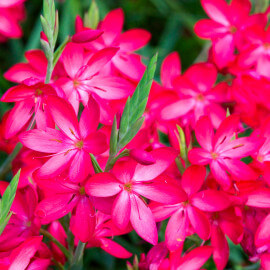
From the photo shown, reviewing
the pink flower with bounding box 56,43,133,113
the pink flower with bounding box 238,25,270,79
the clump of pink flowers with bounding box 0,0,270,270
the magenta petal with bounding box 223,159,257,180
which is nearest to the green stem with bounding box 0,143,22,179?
the clump of pink flowers with bounding box 0,0,270,270

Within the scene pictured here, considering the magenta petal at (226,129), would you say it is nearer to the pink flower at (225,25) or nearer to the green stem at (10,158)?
the pink flower at (225,25)

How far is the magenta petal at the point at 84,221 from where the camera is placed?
0.62m

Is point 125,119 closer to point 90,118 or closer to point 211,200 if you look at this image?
point 90,118

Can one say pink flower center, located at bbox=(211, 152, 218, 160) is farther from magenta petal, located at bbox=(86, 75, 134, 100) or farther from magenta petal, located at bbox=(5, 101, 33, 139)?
magenta petal, located at bbox=(5, 101, 33, 139)

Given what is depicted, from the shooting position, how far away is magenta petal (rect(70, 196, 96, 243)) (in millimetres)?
622

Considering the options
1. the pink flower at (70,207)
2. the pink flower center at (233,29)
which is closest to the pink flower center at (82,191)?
the pink flower at (70,207)

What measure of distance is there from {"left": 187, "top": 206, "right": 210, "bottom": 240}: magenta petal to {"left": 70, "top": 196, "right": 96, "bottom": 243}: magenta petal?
0.15 meters

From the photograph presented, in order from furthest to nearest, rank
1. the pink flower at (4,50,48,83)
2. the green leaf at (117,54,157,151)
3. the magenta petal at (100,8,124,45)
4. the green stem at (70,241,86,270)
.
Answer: the magenta petal at (100,8,124,45) → the pink flower at (4,50,48,83) → the green stem at (70,241,86,270) → the green leaf at (117,54,157,151)

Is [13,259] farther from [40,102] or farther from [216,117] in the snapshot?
[216,117]

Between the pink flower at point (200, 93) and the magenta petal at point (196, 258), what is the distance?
282mm

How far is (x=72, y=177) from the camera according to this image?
0.60 metres

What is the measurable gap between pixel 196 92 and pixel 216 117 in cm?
6

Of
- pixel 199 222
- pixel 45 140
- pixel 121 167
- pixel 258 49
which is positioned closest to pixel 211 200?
pixel 199 222

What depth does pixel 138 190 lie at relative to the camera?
2.08ft
